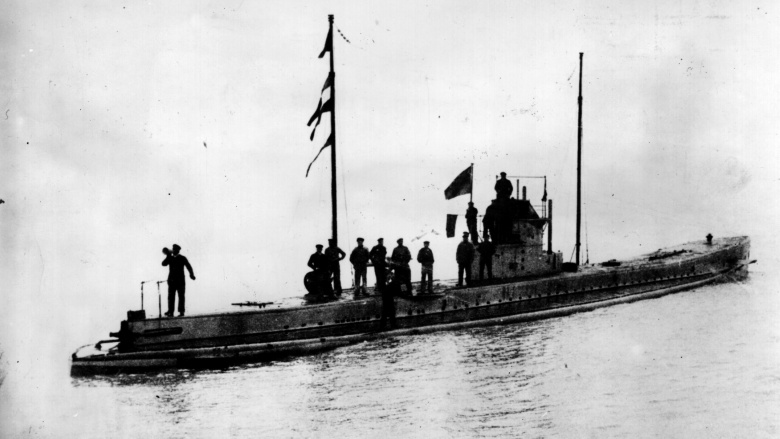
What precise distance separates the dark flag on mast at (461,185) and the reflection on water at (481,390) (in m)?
4.99

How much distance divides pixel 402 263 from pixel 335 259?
7.49ft

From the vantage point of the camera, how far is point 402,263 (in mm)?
24906

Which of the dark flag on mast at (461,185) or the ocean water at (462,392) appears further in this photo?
the dark flag on mast at (461,185)

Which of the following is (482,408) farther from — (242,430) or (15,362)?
(15,362)

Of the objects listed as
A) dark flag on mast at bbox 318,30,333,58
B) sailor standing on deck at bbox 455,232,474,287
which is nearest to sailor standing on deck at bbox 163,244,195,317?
dark flag on mast at bbox 318,30,333,58

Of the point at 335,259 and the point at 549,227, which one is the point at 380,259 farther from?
the point at 549,227

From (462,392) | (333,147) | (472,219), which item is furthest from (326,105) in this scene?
(462,392)

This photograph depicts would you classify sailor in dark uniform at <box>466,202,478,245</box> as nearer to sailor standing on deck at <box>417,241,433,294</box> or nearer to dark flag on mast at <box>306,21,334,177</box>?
sailor standing on deck at <box>417,241,433,294</box>

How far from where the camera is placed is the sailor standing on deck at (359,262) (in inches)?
997

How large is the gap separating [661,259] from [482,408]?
1941 cm

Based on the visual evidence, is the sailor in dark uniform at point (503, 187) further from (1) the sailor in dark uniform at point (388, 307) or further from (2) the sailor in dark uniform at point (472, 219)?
(1) the sailor in dark uniform at point (388, 307)

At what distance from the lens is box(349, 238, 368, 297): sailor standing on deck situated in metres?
25.3

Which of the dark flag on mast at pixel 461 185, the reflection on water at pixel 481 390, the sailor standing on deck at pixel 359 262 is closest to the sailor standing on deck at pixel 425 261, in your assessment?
the sailor standing on deck at pixel 359 262

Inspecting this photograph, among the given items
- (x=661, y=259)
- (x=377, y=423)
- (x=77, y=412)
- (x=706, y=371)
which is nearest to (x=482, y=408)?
(x=377, y=423)
